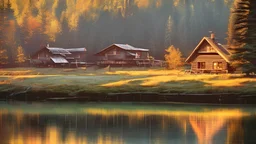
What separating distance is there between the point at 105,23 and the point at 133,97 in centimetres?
580

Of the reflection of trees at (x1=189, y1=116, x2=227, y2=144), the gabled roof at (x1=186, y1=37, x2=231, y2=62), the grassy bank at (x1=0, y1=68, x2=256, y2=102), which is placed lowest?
the reflection of trees at (x1=189, y1=116, x2=227, y2=144)

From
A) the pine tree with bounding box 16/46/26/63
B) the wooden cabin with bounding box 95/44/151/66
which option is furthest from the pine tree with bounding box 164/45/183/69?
the pine tree with bounding box 16/46/26/63

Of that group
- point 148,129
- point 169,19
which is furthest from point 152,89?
point 148,129

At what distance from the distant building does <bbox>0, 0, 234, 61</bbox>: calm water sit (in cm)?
43

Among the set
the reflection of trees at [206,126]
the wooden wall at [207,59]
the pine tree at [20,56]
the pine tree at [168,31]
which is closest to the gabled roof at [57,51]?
the pine tree at [20,56]

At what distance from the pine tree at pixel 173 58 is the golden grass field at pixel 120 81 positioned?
403 mm

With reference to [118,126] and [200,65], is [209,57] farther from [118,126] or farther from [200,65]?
[118,126]

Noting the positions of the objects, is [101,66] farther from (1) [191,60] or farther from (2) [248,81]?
(2) [248,81]

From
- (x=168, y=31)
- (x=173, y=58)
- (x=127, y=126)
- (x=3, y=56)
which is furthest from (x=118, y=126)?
(x=3, y=56)

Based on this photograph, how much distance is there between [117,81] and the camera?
84.3 feet

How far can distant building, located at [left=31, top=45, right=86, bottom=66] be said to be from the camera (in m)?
28.0

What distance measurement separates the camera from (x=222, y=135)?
43.5ft

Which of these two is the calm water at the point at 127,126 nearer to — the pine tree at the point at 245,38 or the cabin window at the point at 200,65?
the pine tree at the point at 245,38

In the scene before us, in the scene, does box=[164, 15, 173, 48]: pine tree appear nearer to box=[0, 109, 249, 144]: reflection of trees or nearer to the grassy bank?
the grassy bank
